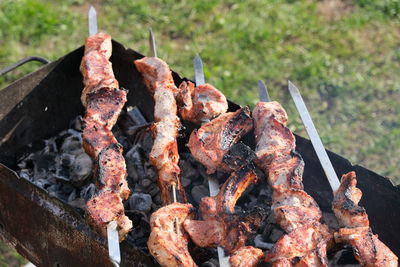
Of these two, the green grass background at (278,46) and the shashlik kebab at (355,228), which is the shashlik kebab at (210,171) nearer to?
the shashlik kebab at (355,228)

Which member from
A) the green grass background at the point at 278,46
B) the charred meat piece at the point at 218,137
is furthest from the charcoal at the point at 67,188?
the green grass background at the point at 278,46

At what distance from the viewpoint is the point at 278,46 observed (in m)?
6.16

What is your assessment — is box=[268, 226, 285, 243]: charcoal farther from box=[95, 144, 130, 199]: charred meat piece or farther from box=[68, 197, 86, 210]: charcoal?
box=[68, 197, 86, 210]: charcoal

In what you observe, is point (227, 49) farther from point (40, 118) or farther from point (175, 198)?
point (175, 198)

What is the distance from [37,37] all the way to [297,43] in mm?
3044

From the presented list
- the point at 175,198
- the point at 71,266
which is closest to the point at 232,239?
the point at 175,198

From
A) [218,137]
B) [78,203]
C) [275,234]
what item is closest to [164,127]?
[218,137]

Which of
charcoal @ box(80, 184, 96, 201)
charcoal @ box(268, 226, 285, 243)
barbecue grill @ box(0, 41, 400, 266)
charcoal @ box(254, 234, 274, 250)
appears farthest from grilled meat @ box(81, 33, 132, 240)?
charcoal @ box(268, 226, 285, 243)

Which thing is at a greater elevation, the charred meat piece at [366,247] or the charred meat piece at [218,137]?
the charred meat piece at [218,137]

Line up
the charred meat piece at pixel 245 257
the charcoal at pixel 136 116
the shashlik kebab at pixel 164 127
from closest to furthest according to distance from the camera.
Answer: the charred meat piece at pixel 245 257 < the shashlik kebab at pixel 164 127 < the charcoal at pixel 136 116

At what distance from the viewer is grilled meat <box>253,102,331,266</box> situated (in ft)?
7.52

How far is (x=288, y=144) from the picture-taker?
9.26 ft

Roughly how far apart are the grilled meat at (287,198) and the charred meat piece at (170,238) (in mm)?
385

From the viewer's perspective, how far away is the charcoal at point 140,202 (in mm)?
2976
